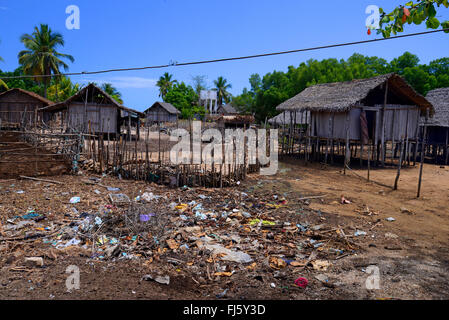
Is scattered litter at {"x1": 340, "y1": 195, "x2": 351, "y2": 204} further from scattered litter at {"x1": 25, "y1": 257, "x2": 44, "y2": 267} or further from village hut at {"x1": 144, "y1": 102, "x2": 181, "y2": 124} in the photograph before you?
village hut at {"x1": 144, "y1": 102, "x2": 181, "y2": 124}

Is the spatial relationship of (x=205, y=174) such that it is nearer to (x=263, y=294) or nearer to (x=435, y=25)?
(x=263, y=294)

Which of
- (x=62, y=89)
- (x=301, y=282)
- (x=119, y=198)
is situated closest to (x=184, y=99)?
(x=62, y=89)

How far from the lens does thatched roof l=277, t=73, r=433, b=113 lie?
1386 centimetres

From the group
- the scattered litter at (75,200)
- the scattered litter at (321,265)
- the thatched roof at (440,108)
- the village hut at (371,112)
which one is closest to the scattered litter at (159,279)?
the scattered litter at (321,265)

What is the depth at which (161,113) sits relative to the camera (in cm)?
4438

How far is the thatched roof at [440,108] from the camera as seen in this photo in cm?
1699

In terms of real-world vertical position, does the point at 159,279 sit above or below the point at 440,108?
below

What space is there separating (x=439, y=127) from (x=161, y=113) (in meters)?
33.4

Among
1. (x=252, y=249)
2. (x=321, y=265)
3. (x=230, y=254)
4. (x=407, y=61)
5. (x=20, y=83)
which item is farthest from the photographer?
(x=20, y=83)

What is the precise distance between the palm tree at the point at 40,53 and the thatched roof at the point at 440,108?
29753 millimetres

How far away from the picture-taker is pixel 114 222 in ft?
19.1

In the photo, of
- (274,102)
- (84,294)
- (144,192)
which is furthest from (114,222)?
(274,102)

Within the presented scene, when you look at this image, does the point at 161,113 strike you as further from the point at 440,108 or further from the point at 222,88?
the point at 440,108
